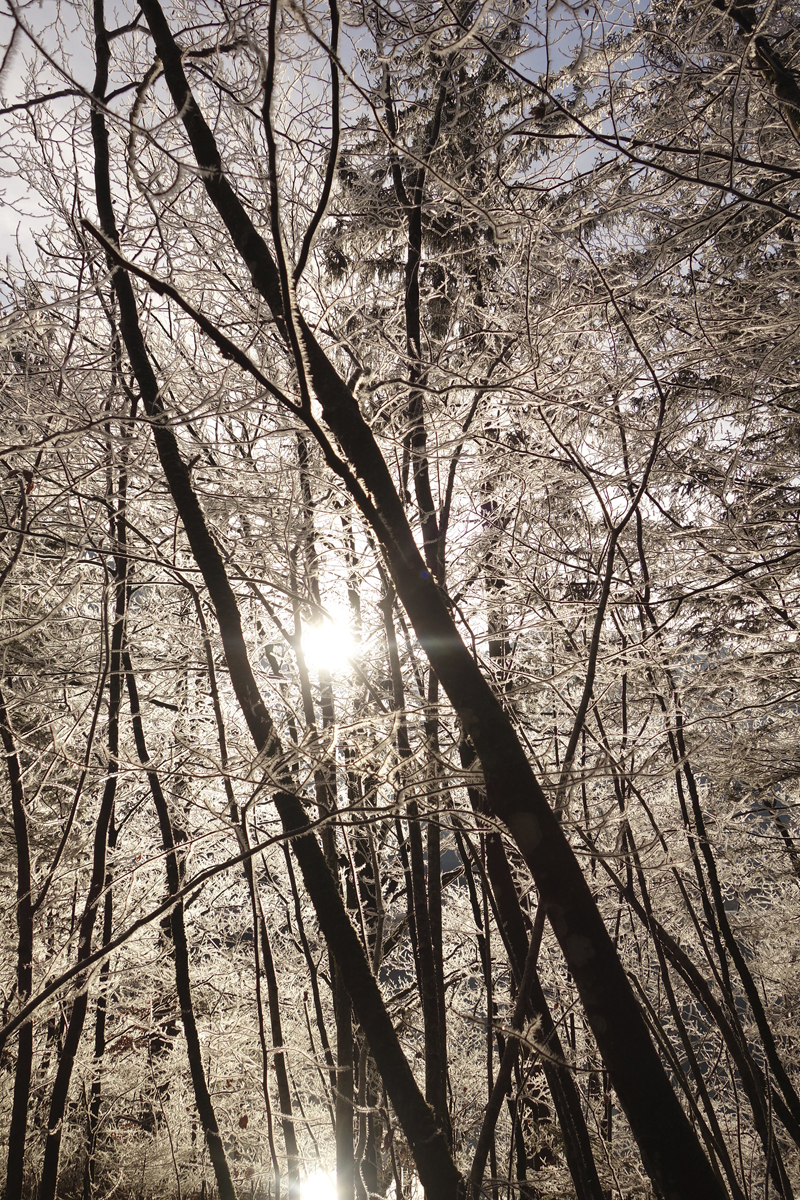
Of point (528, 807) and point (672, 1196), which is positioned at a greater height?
point (528, 807)

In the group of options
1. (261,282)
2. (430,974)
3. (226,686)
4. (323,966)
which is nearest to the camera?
(261,282)

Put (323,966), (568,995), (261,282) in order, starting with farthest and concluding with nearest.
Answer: (323,966) → (568,995) → (261,282)

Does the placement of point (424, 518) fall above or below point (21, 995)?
above

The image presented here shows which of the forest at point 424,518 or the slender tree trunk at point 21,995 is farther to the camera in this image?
the slender tree trunk at point 21,995

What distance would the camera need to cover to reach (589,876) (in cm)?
281

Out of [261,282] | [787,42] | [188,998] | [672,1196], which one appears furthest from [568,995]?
[787,42]

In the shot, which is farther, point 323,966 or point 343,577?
point 323,966

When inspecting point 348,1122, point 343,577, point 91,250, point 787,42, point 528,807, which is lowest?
point 348,1122

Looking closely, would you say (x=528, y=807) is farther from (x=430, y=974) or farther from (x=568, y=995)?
(x=568, y=995)

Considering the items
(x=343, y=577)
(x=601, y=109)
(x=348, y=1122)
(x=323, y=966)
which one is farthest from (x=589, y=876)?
(x=323, y=966)

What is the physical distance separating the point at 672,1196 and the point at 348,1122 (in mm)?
1680

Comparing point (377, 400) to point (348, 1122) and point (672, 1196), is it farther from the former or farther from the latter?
point (348, 1122)

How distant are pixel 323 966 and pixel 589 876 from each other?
17.8 ft

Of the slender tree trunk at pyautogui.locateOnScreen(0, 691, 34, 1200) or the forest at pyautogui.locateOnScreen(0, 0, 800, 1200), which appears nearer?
the forest at pyautogui.locateOnScreen(0, 0, 800, 1200)
